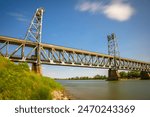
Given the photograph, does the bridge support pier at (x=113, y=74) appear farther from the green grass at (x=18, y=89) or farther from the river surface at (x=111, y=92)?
the green grass at (x=18, y=89)

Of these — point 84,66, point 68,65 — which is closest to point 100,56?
point 84,66

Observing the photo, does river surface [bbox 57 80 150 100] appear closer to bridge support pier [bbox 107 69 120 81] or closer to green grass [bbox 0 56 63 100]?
green grass [bbox 0 56 63 100]

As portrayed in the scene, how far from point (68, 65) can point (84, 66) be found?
8.46m

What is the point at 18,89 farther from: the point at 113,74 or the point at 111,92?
the point at 113,74

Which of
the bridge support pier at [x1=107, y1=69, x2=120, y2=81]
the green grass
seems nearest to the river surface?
the green grass

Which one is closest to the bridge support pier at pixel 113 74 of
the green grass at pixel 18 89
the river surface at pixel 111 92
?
the river surface at pixel 111 92

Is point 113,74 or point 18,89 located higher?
point 18,89

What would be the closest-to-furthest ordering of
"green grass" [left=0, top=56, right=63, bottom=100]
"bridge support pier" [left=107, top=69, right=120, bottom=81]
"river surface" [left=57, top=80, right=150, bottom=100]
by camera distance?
"green grass" [left=0, top=56, right=63, bottom=100], "river surface" [left=57, top=80, right=150, bottom=100], "bridge support pier" [left=107, top=69, right=120, bottom=81]

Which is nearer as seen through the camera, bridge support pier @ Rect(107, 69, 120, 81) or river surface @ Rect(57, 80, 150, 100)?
river surface @ Rect(57, 80, 150, 100)

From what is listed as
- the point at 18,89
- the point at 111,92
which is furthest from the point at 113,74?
the point at 18,89

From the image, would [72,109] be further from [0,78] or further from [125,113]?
[0,78]

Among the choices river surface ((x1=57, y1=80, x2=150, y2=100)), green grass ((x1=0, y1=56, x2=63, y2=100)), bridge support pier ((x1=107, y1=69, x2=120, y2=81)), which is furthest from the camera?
bridge support pier ((x1=107, y1=69, x2=120, y2=81))

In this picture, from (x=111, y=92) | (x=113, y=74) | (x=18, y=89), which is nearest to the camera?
(x=18, y=89)

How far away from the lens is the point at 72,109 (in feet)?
27.6
